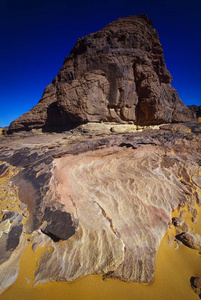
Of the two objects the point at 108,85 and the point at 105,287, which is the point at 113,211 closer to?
the point at 105,287

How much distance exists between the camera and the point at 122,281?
1.95 m

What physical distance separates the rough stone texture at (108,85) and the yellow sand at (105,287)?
9961 mm

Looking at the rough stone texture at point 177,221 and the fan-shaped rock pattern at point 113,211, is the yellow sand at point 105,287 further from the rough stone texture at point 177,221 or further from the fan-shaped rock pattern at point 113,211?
the rough stone texture at point 177,221

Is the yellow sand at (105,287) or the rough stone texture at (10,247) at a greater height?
the rough stone texture at (10,247)

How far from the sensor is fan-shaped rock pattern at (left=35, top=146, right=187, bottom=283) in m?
2.05

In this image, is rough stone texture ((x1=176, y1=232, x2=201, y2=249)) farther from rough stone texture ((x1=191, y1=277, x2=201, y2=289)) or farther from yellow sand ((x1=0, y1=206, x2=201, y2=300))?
rough stone texture ((x1=191, y1=277, x2=201, y2=289))

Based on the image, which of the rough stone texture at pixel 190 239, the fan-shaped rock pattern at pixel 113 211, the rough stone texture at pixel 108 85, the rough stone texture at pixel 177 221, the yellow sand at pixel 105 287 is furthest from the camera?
the rough stone texture at pixel 108 85

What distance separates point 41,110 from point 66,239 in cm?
1453

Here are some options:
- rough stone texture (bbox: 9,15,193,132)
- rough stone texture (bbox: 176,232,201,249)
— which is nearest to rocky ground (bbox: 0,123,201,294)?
rough stone texture (bbox: 176,232,201,249)

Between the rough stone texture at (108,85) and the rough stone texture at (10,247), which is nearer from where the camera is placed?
the rough stone texture at (10,247)

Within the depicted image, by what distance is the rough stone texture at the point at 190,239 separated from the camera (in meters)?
2.61

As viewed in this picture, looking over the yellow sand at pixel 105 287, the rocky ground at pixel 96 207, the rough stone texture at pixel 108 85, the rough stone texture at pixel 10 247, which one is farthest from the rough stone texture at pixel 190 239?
the rough stone texture at pixel 108 85

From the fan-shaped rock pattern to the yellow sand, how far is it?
0.09 metres

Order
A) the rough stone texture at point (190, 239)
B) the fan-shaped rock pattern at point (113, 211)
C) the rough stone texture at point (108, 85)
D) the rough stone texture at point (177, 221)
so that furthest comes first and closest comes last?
the rough stone texture at point (108, 85) < the rough stone texture at point (177, 221) < the rough stone texture at point (190, 239) < the fan-shaped rock pattern at point (113, 211)
